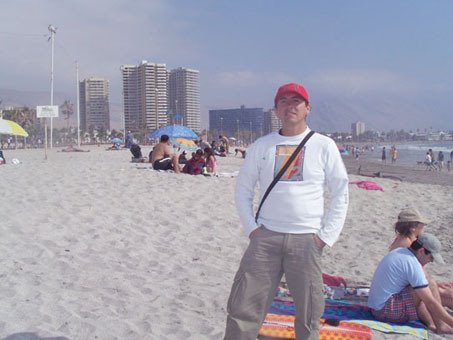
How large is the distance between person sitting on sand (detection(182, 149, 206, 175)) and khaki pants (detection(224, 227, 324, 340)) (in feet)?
32.8

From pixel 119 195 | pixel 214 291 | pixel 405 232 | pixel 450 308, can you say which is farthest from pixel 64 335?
pixel 119 195

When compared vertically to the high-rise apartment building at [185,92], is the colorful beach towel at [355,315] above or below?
below

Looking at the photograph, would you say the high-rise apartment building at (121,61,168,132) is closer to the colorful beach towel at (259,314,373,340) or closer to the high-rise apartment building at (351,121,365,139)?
the colorful beach towel at (259,314,373,340)

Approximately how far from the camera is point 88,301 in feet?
13.3

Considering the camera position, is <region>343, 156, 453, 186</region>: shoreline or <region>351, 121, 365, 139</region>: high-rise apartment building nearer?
<region>343, 156, 453, 186</region>: shoreline

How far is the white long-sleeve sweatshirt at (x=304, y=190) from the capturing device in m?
2.64

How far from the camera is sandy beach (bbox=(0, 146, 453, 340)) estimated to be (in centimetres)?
368

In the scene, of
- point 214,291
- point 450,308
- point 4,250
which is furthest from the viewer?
point 4,250

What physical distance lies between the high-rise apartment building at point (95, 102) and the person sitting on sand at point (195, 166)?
10019cm

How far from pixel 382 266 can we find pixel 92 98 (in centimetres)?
11320

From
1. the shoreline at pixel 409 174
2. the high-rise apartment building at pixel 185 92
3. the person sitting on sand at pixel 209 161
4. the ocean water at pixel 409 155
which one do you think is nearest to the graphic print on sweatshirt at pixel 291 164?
the person sitting on sand at pixel 209 161

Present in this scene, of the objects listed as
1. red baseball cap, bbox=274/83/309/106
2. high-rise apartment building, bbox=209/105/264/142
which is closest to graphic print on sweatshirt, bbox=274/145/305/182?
red baseball cap, bbox=274/83/309/106

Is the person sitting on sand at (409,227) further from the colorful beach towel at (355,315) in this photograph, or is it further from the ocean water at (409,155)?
the ocean water at (409,155)

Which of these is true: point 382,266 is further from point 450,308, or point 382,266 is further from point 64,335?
point 64,335
